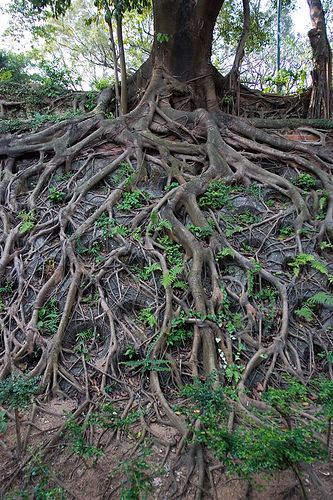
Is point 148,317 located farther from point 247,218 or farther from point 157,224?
point 247,218

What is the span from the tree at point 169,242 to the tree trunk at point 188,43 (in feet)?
0.08

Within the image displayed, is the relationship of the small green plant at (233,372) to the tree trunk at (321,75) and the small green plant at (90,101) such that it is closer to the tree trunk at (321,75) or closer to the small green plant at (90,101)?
the small green plant at (90,101)

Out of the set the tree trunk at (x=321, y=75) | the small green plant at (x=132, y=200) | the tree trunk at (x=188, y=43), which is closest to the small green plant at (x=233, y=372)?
the small green plant at (x=132, y=200)

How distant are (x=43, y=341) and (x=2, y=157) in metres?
3.60

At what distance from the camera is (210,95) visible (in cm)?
691

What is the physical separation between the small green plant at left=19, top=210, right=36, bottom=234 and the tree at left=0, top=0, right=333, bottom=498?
0.02 meters

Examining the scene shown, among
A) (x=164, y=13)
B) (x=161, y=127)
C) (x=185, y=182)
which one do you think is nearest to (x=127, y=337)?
(x=185, y=182)

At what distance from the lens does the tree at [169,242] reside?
358cm

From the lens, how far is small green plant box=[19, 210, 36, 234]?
15.7 feet

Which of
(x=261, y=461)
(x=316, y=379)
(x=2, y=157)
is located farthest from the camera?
(x=2, y=157)

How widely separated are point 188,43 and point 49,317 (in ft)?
17.7

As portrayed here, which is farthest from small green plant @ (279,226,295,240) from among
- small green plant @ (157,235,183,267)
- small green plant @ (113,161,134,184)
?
small green plant @ (113,161,134,184)

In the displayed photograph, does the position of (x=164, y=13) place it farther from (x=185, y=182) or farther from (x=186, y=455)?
(x=186, y=455)

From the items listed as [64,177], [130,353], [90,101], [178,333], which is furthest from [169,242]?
[90,101]
